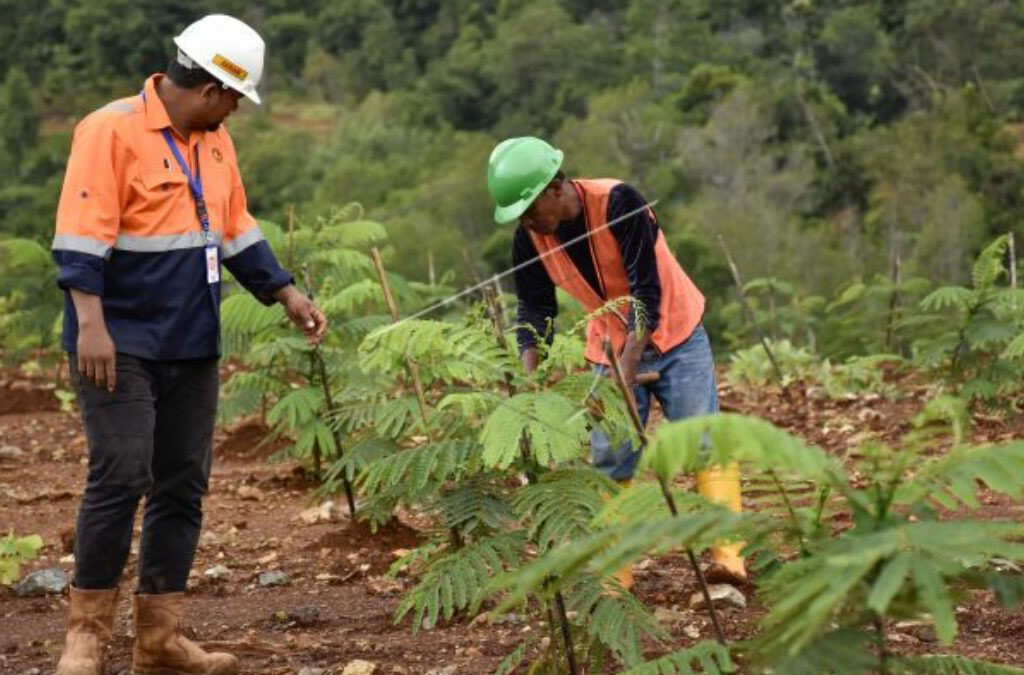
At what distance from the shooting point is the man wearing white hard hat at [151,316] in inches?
174

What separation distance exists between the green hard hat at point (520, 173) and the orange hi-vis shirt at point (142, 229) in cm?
78

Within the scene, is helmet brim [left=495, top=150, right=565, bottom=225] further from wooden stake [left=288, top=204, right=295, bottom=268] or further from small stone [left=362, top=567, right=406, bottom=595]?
wooden stake [left=288, top=204, right=295, bottom=268]

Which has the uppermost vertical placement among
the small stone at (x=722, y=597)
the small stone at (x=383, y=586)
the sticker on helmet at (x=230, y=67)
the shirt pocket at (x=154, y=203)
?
the sticker on helmet at (x=230, y=67)

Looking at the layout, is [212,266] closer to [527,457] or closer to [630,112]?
[527,457]

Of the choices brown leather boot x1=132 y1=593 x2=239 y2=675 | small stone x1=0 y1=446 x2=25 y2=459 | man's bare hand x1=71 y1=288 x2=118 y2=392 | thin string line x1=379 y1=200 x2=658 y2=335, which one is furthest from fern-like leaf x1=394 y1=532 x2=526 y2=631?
small stone x1=0 y1=446 x2=25 y2=459

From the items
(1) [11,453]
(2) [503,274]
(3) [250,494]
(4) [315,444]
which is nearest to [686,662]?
(2) [503,274]

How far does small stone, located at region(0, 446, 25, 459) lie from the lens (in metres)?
9.72

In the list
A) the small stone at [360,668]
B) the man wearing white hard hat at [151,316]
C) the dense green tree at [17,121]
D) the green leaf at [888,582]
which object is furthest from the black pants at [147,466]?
the dense green tree at [17,121]

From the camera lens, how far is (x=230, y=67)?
4.56m

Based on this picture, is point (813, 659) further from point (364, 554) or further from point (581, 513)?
point (364, 554)

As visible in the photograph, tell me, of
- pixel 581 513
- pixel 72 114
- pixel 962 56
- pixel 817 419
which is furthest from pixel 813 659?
pixel 72 114

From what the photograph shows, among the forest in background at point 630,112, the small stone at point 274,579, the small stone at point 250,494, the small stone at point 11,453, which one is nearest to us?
the small stone at point 274,579

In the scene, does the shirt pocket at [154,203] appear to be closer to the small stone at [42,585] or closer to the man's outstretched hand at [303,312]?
the man's outstretched hand at [303,312]

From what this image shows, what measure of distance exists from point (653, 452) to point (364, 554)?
13.1 feet
